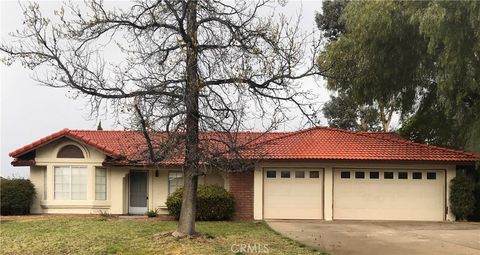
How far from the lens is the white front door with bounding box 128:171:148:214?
2273 cm

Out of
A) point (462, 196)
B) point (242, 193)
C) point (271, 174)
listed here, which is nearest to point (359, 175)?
point (271, 174)

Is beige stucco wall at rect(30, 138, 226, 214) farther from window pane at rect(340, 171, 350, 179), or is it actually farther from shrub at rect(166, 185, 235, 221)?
window pane at rect(340, 171, 350, 179)

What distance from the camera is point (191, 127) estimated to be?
44.2 ft

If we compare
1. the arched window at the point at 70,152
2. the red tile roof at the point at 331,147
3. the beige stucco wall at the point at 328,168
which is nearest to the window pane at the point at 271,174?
the beige stucco wall at the point at 328,168

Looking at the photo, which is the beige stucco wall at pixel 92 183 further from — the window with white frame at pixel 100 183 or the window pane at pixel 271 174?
the window pane at pixel 271 174

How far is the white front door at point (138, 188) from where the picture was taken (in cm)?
2273

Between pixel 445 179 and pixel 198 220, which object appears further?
pixel 445 179

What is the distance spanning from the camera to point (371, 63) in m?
22.2

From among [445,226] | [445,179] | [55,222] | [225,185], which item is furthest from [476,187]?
[55,222]

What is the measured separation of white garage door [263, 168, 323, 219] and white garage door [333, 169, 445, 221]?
72 cm

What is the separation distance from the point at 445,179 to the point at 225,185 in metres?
8.69

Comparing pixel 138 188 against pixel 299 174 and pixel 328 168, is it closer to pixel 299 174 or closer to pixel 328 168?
pixel 299 174

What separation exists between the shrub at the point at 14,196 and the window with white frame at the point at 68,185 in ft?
3.65

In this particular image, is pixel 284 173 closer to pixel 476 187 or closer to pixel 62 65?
pixel 476 187
